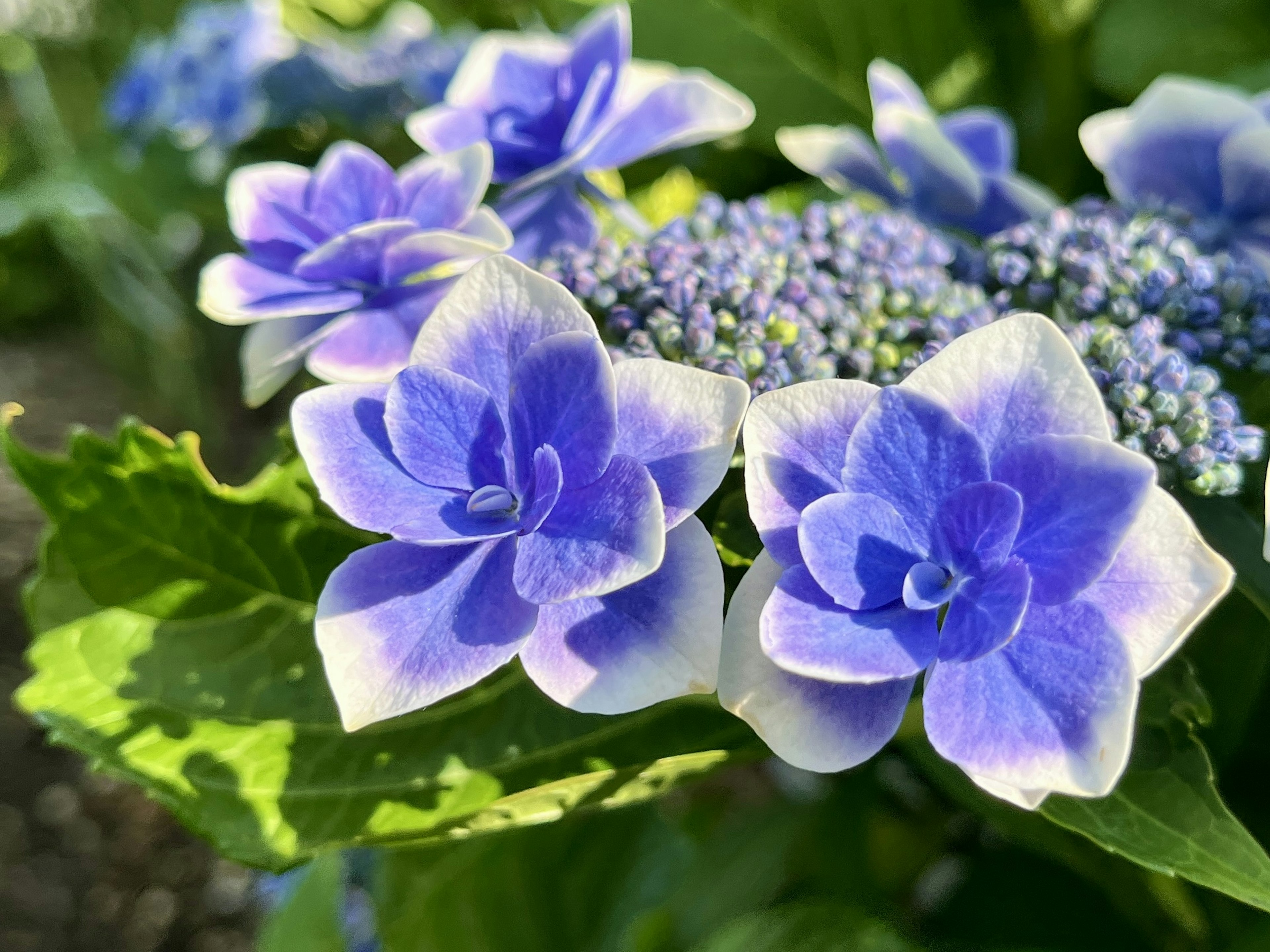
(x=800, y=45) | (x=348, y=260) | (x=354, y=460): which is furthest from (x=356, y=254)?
(x=800, y=45)

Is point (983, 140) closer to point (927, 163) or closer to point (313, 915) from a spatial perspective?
point (927, 163)

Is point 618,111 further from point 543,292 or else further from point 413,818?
point 413,818

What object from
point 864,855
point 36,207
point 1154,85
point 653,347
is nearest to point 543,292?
point 653,347

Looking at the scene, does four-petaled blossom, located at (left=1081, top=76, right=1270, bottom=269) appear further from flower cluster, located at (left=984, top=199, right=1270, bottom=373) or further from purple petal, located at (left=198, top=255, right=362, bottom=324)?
purple petal, located at (left=198, top=255, right=362, bottom=324)

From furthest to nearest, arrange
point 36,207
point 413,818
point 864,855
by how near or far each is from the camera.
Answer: point 36,207
point 864,855
point 413,818

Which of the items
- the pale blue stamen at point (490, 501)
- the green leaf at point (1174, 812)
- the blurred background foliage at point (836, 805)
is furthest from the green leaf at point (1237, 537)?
the pale blue stamen at point (490, 501)

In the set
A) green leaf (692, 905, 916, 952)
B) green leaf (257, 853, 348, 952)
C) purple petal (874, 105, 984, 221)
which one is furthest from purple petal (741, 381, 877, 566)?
green leaf (257, 853, 348, 952)
